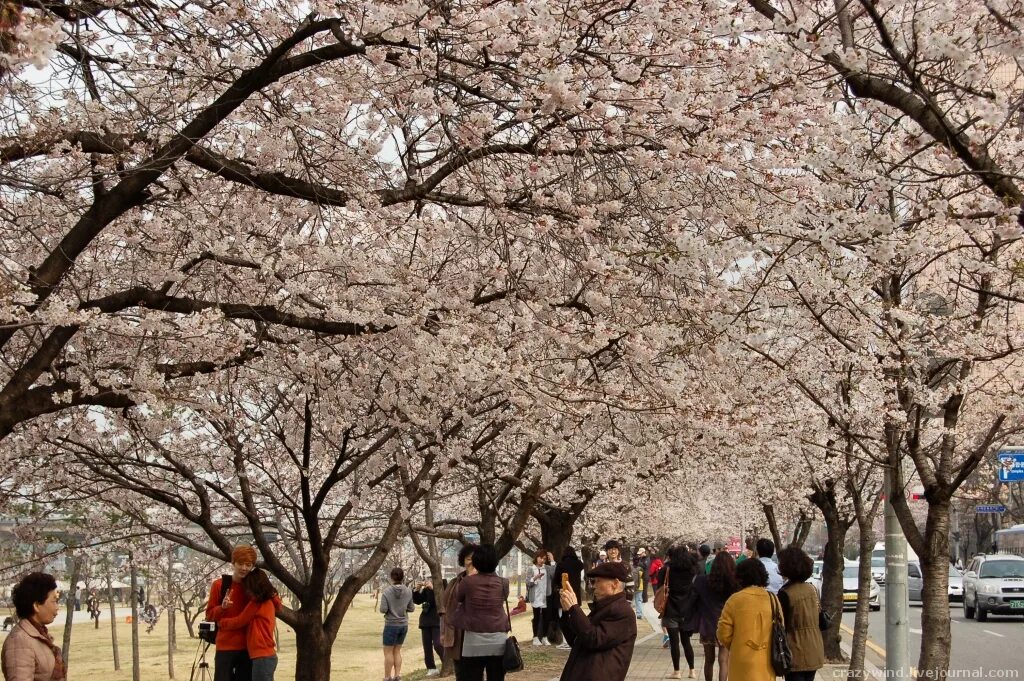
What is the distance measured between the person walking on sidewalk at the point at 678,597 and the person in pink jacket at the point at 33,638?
8.75 meters

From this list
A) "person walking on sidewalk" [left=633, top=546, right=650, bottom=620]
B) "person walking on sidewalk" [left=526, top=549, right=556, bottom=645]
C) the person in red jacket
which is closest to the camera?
the person in red jacket

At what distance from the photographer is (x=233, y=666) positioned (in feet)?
28.0

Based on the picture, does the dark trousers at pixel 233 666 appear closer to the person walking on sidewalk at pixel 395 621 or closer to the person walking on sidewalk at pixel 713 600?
the person walking on sidewalk at pixel 713 600

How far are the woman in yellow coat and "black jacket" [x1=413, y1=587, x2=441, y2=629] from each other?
10.7 metres

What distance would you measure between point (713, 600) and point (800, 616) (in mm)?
3719

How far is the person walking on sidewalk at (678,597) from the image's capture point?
46.4ft

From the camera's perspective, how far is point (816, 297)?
26.6 feet

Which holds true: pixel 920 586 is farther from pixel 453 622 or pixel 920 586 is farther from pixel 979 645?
pixel 453 622

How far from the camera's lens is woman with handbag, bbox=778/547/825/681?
8484mm

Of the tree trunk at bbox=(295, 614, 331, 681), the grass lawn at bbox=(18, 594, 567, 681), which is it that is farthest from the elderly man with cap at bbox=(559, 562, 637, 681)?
the grass lawn at bbox=(18, 594, 567, 681)

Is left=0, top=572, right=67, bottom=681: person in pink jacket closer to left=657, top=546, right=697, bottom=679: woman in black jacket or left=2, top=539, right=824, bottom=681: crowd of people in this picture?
left=2, top=539, right=824, bottom=681: crowd of people

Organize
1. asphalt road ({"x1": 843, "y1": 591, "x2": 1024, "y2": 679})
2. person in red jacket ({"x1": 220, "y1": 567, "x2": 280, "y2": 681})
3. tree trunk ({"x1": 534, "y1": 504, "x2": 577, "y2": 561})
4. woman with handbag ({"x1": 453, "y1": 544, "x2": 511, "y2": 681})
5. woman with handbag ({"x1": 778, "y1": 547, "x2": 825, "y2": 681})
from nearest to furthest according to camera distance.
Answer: person in red jacket ({"x1": 220, "y1": 567, "x2": 280, "y2": 681}) → woman with handbag ({"x1": 778, "y1": 547, "x2": 825, "y2": 681}) → woman with handbag ({"x1": 453, "y1": 544, "x2": 511, "y2": 681}) → asphalt road ({"x1": 843, "y1": 591, "x2": 1024, "y2": 679}) → tree trunk ({"x1": 534, "y1": 504, "x2": 577, "y2": 561})

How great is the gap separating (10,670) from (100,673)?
22.2 meters

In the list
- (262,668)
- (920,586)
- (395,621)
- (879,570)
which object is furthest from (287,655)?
(262,668)
